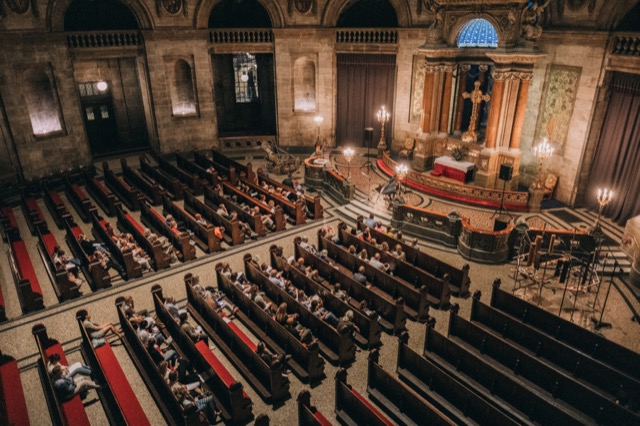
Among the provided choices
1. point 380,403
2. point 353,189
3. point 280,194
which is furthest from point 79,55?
point 380,403

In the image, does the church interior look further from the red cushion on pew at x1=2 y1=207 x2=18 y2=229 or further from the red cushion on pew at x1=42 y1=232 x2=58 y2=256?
the red cushion on pew at x1=2 y1=207 x2=18 y2=229

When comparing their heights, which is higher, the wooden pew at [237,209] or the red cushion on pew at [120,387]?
the wooden pew at [237,209]

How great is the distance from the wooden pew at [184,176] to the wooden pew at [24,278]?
20.5 feet

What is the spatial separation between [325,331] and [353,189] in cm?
851

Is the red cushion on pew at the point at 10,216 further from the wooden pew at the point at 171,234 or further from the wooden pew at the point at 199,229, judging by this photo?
the wooden pew at the point at 199,229

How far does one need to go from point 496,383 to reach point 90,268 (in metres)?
10.3

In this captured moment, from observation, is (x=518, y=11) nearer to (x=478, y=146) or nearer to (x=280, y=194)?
(x=478, y=146)

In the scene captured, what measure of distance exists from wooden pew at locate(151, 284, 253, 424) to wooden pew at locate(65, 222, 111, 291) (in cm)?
278

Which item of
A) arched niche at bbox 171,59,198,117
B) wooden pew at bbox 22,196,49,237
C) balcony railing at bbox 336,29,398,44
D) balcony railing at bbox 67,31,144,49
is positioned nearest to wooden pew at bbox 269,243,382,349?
wooden pew at bbox 22,196,49,237

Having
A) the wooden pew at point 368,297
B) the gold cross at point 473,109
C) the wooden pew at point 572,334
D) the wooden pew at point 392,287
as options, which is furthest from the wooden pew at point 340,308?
the gold cross at point 473,109

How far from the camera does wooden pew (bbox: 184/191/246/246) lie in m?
14.6

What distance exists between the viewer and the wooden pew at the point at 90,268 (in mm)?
12219

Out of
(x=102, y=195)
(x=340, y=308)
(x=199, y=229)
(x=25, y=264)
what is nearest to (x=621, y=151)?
(x=340, y=308)

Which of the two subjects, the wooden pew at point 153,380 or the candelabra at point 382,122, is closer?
the wooden pew at point 153,380
